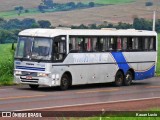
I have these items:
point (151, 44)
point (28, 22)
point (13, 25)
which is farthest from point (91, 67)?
point (28, 22)

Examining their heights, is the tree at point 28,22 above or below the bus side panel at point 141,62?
above

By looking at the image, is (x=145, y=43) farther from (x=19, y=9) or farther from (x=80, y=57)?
(x=19, y=9)

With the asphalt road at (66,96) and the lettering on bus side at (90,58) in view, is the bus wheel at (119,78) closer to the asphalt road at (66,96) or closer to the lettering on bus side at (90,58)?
the asphalt road at (66,96)

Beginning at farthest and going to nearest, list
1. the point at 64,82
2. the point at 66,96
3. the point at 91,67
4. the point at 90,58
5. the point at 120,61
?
the point at 120,61
the point at 91,67
the point at 90,58
the point at 64,82
the point at 66,96

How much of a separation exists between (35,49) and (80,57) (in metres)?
2.46

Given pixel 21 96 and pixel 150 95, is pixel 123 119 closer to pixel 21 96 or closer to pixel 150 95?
pixel 21 96

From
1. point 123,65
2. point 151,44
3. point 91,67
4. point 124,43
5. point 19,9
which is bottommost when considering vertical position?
point 123,65

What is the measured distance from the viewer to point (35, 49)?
29703mm

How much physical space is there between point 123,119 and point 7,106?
5.48m

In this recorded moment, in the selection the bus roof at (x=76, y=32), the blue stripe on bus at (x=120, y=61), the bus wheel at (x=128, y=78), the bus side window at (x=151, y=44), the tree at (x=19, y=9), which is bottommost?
the bus wheel at (x=128, y=78)

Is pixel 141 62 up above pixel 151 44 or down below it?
below

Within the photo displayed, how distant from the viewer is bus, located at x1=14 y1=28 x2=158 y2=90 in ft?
96.8

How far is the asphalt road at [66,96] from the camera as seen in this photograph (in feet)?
74.4

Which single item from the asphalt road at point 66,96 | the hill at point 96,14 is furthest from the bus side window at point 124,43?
the hill at point 96,14
